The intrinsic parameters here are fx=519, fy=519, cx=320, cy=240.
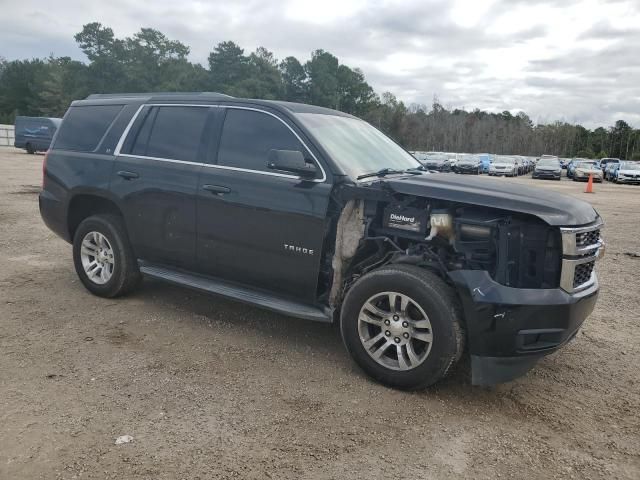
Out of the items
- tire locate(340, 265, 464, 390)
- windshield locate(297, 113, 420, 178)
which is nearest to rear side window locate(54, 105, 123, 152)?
windshield locate(297, 113, 420, 178)

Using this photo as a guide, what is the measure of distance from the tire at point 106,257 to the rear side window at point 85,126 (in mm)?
788

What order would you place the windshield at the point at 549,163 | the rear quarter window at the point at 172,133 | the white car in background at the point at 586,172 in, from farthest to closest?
the windshield at the point at 549,163, the white car in background at the point at 586,172, the rear quarter window at the point at 172,133

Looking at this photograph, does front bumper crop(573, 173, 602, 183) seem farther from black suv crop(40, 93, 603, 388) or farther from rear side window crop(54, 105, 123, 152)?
rear side window crop(54, 105, 123, 152)

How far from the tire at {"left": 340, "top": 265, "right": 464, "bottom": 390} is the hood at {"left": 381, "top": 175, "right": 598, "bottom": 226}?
21.6 inches

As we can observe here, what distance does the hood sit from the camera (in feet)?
10.8

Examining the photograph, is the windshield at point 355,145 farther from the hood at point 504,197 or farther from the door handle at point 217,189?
the door handle at point 217,189

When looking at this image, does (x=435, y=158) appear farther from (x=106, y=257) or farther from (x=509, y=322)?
(x=509, y=322)

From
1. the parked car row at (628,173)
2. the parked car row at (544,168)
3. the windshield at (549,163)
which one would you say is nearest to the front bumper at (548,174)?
the parked car row at (544,168)

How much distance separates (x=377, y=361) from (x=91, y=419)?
1866 mm

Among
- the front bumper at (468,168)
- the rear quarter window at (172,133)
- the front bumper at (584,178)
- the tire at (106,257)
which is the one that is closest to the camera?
the rear quarter window at (172,133)

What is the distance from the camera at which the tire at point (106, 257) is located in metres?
5.07

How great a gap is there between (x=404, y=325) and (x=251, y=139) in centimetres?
199

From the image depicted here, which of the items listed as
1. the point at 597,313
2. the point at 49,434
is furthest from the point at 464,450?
the point at 597,313

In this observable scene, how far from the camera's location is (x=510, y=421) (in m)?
3.31
